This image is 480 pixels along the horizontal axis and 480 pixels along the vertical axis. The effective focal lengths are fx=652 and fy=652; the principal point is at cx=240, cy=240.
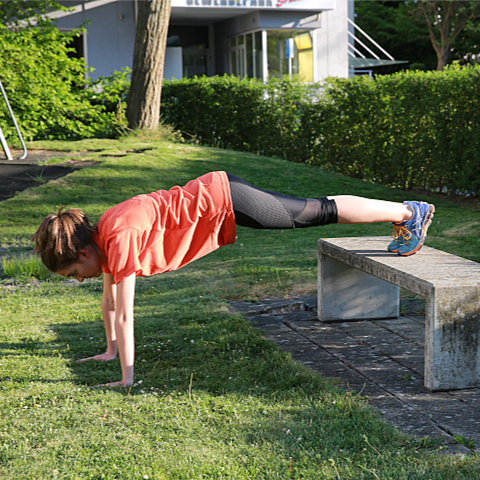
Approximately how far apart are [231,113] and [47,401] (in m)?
13.1

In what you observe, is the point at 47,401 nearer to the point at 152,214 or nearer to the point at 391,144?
the point at 152,214

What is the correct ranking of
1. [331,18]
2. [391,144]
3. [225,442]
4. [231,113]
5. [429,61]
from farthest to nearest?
[429,61] < [331,18] < [231,113] < [391,144] < [225,442]

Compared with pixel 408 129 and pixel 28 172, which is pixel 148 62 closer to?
pixel 28 172

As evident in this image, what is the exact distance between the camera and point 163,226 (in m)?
3.73

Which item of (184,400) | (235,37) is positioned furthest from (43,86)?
(235,37)

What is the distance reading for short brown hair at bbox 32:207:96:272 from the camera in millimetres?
3559

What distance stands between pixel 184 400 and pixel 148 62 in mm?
11330

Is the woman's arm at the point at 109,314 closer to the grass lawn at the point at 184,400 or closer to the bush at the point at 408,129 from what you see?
the grass lawn at the point at 184,400

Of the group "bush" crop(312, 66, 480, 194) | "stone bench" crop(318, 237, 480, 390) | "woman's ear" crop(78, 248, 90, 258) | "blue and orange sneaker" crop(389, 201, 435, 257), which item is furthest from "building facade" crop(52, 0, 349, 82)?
"woman's ear" crop(78, 248, 90, 258)

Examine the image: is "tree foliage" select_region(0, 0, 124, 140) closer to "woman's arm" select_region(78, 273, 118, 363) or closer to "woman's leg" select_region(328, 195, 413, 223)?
"woman's arm" select_region(78, 273, 118, 363)

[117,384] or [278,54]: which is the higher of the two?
[278,54]

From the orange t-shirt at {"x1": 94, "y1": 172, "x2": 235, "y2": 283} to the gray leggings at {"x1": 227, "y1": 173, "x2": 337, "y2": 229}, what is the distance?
7cm

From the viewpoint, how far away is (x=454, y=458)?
2.82 m

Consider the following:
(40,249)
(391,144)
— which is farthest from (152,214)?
(391,144)
